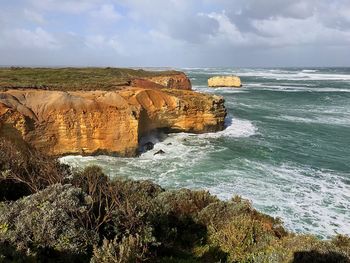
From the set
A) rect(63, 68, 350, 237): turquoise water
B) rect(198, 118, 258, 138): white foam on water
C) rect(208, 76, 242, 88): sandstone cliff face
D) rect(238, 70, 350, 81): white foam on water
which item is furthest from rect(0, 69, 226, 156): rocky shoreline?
rect(238, 70, 350, 81): white foam on water

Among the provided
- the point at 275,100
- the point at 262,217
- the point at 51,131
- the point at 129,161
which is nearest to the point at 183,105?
the point at 129,161

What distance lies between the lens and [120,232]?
7.55 m

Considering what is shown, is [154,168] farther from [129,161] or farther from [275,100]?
[275,100]

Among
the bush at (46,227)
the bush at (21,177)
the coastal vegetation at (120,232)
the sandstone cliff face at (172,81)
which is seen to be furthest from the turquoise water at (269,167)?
the sandstone cliff face at (172,81)

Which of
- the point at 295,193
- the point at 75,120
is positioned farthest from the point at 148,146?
the point at 295,193

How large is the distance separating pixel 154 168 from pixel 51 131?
698cm

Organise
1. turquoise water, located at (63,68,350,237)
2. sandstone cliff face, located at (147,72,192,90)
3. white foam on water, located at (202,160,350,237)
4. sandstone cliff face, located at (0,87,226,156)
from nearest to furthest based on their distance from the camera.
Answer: white foam on water, located at (202,160,350,237) → turquoise water, located at (63,68,350,237) → sandstone cliff face, located at (0,87,226,156) → sandstone cliff face, located at (147,72,192,90)

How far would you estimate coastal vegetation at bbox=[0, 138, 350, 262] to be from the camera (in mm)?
6453

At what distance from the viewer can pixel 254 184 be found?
19562 mm

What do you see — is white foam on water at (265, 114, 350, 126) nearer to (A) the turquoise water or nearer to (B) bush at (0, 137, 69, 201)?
(A) the turquoise water

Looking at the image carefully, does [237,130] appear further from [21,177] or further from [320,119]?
[21,177]

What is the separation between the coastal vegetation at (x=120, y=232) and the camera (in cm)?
645

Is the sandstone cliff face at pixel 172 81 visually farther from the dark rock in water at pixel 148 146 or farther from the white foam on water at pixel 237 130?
the dark rock in water at pixel 148 146

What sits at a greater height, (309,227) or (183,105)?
(183,105)
